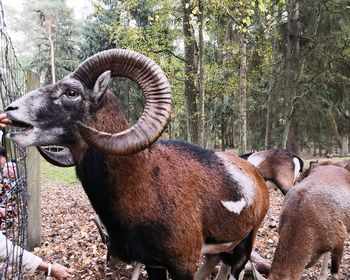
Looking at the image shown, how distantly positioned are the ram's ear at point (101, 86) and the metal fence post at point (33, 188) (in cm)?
337

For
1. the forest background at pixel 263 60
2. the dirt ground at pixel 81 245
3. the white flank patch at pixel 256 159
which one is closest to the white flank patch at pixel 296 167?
the white flank patch at pixel 256 159

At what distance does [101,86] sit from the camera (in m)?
3.48

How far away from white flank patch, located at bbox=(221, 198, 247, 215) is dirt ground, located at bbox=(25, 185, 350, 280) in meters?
2.27

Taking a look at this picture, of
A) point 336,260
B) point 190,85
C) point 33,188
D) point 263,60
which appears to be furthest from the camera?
point 263,60

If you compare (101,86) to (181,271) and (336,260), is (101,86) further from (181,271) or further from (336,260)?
(336,260)

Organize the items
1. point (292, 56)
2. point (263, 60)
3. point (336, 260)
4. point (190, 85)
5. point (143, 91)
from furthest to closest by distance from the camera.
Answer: point (263, 60)
point (292, 56)
point (190, 85)
point (336, 260)
point (143, 91)

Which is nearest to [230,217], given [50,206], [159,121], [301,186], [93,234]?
[159,121]

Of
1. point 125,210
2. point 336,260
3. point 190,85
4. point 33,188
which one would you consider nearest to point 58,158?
point 125,210

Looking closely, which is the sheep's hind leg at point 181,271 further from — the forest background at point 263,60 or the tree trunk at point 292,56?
the tree trunk at point 292,56

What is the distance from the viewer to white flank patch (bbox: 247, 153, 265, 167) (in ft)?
36.3

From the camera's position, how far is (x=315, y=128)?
760 inches

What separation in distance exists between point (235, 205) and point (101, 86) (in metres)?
1.97

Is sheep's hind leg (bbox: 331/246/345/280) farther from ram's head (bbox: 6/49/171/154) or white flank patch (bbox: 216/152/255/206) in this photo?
ram's head (bbox: 6/49/171/154)

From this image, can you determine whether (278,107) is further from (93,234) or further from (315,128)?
(93,234)
